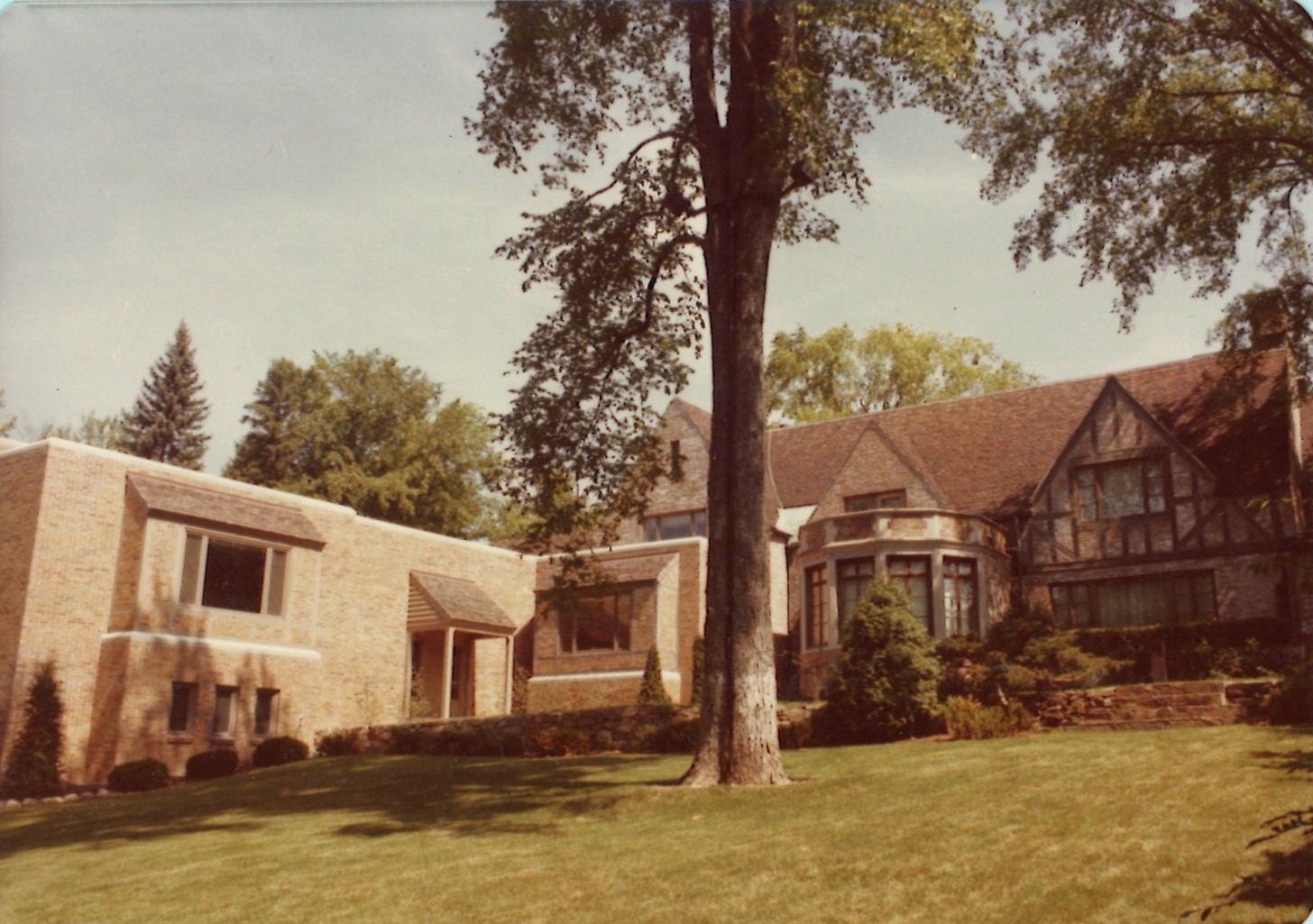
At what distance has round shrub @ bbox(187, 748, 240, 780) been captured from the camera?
25.0 meters

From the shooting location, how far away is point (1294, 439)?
95.7ft

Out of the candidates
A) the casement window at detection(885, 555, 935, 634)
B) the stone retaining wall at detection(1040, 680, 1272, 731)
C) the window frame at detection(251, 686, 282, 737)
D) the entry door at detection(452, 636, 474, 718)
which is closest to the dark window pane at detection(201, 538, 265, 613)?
the window frame at detection(251, 686, 282, 737)

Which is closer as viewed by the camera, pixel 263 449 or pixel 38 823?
pixel 38 823

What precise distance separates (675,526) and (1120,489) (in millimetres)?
13566

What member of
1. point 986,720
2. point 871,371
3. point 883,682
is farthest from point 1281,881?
point 871,371

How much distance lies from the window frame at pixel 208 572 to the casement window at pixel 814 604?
13.4 metres

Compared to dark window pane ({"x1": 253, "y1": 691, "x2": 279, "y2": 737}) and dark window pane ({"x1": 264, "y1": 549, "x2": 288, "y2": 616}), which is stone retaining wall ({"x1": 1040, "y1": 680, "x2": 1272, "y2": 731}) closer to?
dark window pane ({"x1": 253, "y1": 691, "x2": 279, "y2": 737})

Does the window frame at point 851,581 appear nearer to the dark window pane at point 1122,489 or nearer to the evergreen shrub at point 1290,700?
the dark window pane at point 1122,489

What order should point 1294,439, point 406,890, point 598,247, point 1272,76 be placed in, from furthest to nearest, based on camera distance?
point 1294,439 < point 1272,76 < point 598,247 < point 406,890

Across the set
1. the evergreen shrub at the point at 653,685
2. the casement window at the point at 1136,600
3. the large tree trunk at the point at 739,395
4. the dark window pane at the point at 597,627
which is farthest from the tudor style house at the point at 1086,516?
the large tree trunk at the point at 739,395

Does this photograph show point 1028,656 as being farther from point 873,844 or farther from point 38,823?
point 38,823

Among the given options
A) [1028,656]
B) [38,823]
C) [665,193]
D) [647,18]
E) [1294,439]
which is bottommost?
[38,823]

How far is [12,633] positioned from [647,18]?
17.9 metres

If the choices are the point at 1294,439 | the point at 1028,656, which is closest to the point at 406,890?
the point at 1028,656
